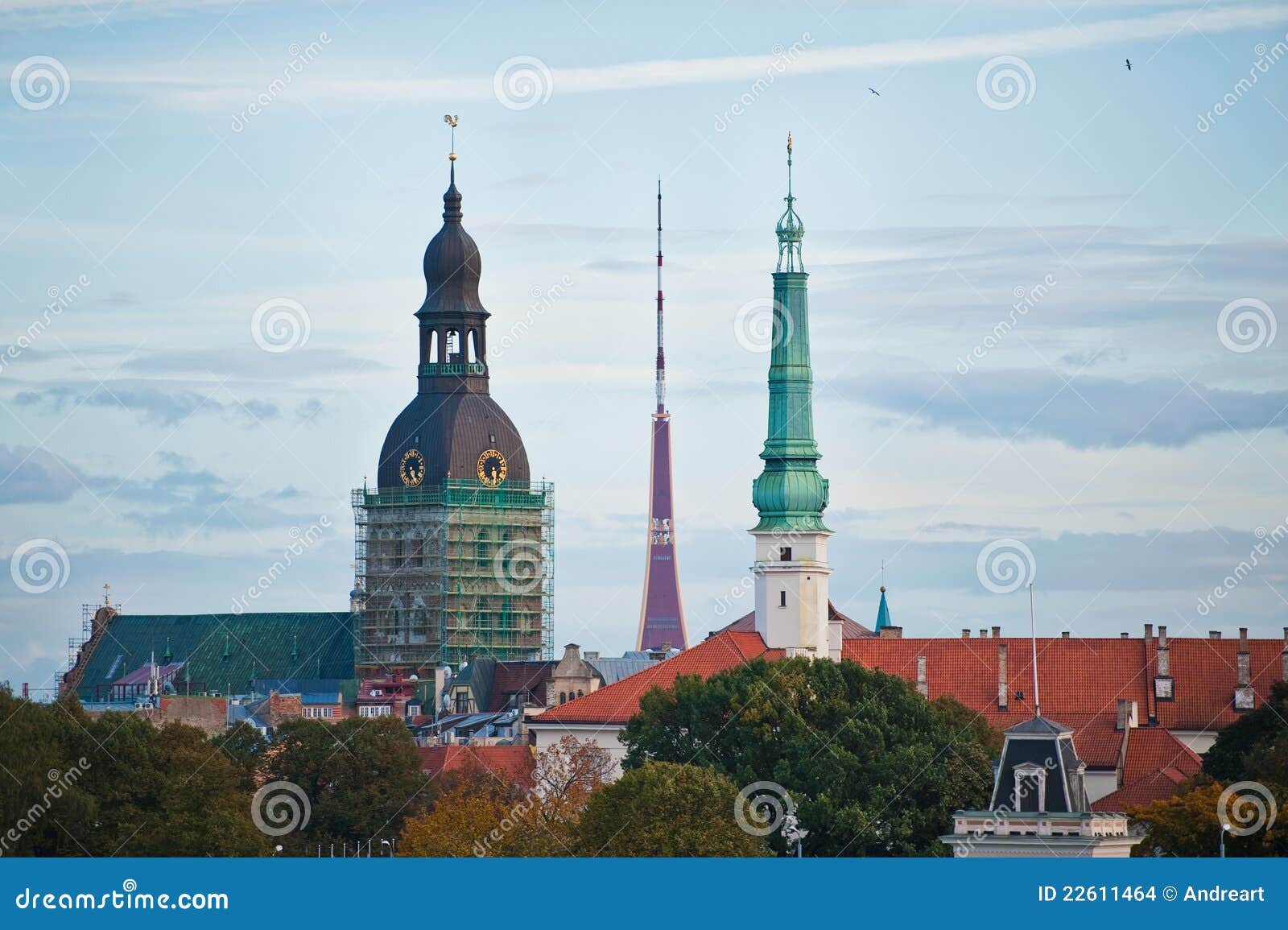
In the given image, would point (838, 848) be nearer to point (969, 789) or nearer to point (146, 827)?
point (969, 789)

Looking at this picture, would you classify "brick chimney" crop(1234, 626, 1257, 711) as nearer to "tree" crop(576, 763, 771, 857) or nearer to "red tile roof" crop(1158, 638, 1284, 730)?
"red tile roof" crop(1158, 638, 1284, 730)

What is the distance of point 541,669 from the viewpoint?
193125 millimetres

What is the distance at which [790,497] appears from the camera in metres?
150

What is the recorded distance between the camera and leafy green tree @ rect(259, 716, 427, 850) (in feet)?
427

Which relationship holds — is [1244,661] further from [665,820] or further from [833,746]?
[665,820]

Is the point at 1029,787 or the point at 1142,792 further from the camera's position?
the point at 1142,792

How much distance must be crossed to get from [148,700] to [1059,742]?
334 feet

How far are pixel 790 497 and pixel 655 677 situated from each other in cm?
1043

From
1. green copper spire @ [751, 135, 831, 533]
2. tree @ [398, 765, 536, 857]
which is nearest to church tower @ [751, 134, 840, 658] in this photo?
green copper spire @ [751, 135, 831, 533]

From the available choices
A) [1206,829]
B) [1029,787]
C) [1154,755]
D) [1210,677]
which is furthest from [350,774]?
[1206,829]

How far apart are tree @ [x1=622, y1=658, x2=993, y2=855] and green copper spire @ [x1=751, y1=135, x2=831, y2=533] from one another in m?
19.3

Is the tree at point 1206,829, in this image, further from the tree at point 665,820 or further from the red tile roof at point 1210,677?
the red tile roof at point 1210,677

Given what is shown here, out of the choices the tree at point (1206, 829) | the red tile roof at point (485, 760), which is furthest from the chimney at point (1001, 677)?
the tree at point (1206, 829)

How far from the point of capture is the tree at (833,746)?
114 m
